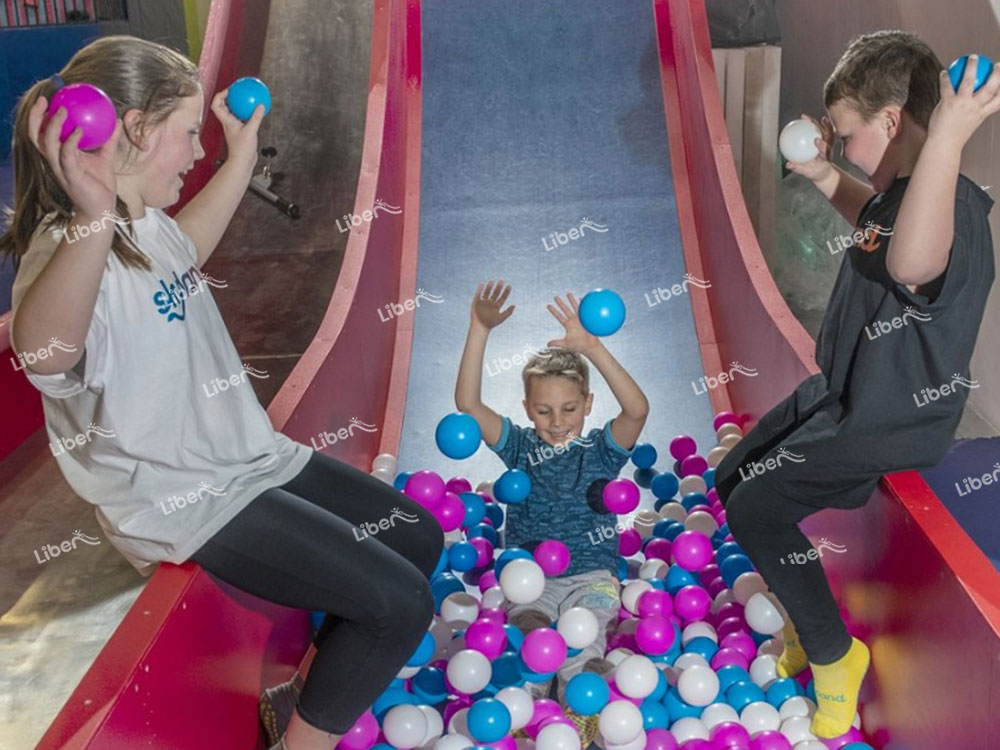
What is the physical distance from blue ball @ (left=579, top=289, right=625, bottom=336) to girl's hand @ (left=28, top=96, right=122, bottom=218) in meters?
0.97

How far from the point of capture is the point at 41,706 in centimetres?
194

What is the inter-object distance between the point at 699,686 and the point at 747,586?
277 mm

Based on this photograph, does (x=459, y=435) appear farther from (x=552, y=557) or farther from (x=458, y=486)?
(x=458, y=486)

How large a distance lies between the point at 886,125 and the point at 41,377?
3.80 feet

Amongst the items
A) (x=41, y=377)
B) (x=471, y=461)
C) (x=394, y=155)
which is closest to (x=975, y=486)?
(x=471, y=461)

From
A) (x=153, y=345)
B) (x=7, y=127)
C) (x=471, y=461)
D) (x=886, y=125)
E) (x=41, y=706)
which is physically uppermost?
(x=886, y=125)

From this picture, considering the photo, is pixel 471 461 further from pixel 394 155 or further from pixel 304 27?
pixel 304 27

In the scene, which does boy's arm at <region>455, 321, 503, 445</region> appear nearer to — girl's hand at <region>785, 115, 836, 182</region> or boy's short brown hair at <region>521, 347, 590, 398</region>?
boy's short brown hair at <region>521, 347, 590, 398</region>

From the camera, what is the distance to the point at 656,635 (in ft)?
6.61

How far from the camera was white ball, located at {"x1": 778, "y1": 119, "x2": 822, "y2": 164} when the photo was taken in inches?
70.6

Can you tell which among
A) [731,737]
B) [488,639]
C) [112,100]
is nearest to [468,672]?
[488,639]

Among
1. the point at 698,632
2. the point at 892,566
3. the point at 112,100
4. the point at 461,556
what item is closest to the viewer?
the point at 112,100

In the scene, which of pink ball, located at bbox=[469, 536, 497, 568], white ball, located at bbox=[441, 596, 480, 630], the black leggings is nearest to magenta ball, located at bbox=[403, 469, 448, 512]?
pink ball, located at bbox=[469, 536, 497, 568]

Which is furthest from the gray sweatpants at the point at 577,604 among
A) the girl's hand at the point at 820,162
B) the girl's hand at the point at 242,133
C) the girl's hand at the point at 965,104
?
the girl's hand at the point at 965,104
